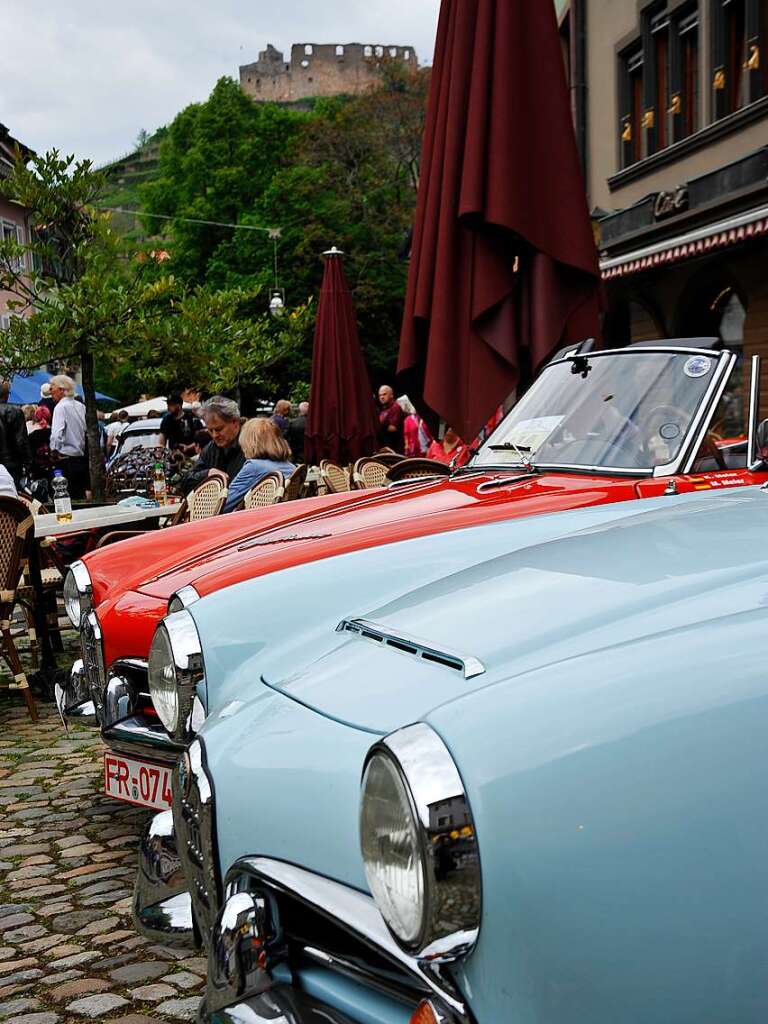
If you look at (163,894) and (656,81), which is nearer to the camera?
(163,894)

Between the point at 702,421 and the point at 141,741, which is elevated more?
the point at 702,421

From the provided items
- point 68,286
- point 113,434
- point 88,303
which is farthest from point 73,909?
point 113,434

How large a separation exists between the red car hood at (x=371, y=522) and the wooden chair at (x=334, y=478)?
5224 mm

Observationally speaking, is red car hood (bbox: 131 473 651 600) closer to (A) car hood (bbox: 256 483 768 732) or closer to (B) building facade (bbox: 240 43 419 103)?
(A) car hood (bbox: 256 483 768 732)

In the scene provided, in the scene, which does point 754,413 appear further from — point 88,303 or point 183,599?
point 88,303

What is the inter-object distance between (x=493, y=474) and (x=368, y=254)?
3692 centimetres

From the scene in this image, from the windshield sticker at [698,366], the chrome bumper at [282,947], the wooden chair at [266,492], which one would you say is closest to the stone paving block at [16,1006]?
the chrome bumper at [282,947]

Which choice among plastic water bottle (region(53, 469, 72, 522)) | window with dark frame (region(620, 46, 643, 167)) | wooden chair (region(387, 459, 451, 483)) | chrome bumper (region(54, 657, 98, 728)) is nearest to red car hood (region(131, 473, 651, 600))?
chrome bumper (region(54, 657, 98, 728))

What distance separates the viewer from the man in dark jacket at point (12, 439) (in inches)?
450

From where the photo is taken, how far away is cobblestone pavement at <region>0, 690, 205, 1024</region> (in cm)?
304

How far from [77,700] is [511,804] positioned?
307 cm

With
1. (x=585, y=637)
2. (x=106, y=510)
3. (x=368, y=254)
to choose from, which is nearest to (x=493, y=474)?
(x=585, y=637)

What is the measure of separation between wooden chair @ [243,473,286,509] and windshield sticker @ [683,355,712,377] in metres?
3.41

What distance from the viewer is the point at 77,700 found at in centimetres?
421
